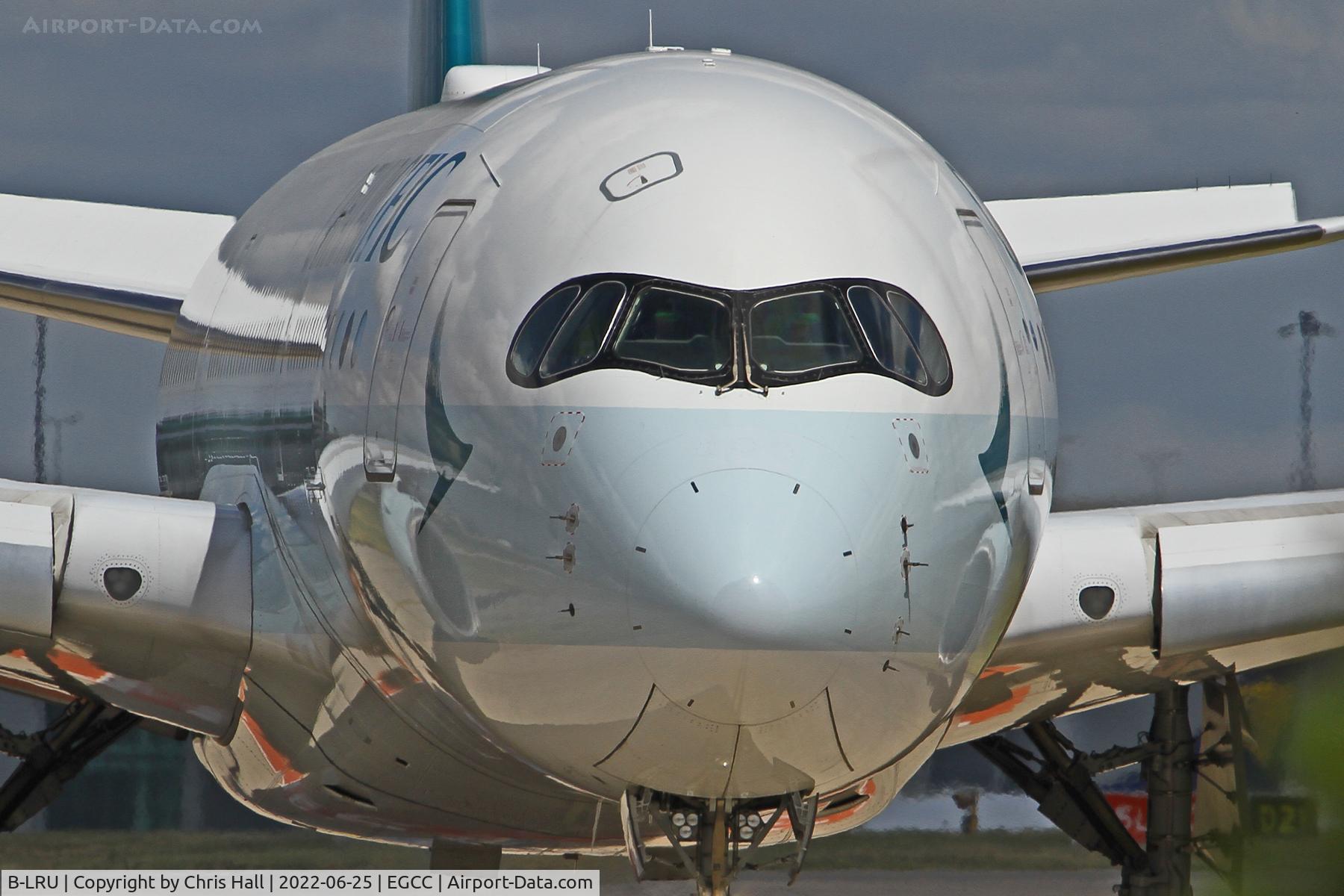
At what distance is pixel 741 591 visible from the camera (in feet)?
18.5

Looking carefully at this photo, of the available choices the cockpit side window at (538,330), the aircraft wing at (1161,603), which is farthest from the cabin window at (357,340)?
the aircraft wing at (1161,603)

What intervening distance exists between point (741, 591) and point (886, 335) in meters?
1.14

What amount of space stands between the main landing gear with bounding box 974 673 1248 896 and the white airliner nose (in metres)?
5.41

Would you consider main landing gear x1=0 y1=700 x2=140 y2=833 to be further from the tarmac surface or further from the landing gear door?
the landing gear door

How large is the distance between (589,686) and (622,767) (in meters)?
0.39

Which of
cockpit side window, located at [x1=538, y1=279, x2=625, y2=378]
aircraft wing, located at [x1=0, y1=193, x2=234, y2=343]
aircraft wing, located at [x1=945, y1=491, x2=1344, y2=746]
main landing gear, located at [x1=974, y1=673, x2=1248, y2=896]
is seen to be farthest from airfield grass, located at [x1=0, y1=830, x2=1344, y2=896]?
cockpit side window, located at [x1=538, y1=279, x2=625, y2=378]

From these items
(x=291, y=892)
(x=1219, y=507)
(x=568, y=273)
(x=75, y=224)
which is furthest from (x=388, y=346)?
(x=75, y=224)

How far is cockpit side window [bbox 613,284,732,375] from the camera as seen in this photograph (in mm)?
6156

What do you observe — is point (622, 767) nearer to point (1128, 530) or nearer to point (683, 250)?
point (683, 250)

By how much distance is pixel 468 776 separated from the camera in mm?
8539

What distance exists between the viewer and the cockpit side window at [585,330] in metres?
6.25

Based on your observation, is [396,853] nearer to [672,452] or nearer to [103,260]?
[103,260]

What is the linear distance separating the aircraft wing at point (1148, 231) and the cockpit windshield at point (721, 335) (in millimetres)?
5568

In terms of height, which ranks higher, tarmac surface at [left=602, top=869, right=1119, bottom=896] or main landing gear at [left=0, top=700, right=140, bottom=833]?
main landing gear at [left=0, top=700, right=140, bottom=833]
